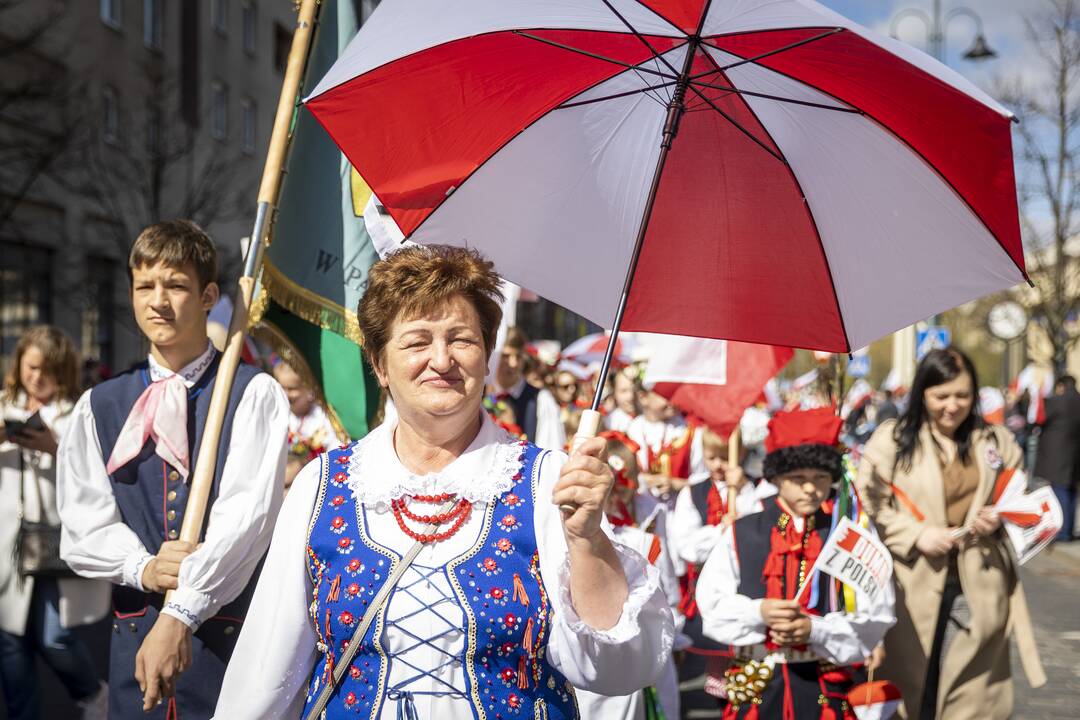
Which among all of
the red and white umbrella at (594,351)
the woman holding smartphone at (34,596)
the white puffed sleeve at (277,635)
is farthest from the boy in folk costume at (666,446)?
the white puffed sleeve at (277,635)

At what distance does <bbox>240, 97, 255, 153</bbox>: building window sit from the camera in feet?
116

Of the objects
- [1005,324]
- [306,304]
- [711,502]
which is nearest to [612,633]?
[306,304]

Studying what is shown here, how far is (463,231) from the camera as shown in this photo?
136 inches

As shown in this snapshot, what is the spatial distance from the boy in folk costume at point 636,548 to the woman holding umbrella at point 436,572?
214cm

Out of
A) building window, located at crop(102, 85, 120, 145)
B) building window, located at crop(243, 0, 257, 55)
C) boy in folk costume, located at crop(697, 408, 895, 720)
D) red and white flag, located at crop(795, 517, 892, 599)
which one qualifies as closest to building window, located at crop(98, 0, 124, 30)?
building window, located at crop(102, 85, 120, 145)

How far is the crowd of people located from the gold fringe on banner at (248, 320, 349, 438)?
1010 millimetres

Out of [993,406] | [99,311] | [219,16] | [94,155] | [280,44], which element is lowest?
[993,406]

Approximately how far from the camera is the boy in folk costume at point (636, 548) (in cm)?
493

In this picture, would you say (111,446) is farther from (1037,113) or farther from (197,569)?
(1037,113)

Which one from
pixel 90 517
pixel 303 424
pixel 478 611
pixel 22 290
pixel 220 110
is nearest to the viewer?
pixel 478 611

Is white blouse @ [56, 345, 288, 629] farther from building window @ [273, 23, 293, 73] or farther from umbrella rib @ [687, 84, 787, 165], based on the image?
building window @ [273, 23, 293, 73]

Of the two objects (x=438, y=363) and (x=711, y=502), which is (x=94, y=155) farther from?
(x=438, y=363)

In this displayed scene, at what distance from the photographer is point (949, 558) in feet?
18.9

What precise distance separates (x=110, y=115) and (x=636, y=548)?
889 inches
